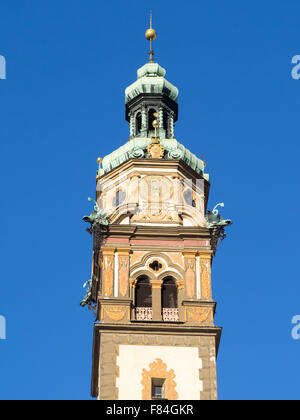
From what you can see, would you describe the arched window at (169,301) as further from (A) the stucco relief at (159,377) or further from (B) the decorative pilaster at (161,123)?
(B) the decorative pilaster at (161,123)

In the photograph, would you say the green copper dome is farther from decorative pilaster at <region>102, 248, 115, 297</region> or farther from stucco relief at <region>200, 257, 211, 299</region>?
stucco relief at <region>200, 257, 211, 299</region>

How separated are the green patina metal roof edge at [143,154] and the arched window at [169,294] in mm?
6634

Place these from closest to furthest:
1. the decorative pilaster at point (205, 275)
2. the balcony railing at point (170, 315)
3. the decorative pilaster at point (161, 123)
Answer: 1. the balcony railing at point (170, 315)
2. the decorative pilaster at point (205, 275)
3. the decorative pilaster at point (161, 123)

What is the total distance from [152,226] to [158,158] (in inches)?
168

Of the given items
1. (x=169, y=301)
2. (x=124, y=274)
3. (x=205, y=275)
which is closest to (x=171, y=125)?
(x=205, y=275)

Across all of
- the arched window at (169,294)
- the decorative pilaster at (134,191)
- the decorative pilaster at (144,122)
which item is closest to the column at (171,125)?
the decorative pilaster at (144,122)

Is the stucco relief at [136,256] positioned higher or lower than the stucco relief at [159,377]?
higher

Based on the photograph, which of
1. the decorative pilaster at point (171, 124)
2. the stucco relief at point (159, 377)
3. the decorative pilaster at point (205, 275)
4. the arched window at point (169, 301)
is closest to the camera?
the stucco relief at point (159, 377)

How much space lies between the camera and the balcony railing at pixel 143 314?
2205 inches

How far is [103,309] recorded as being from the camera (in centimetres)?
5594
